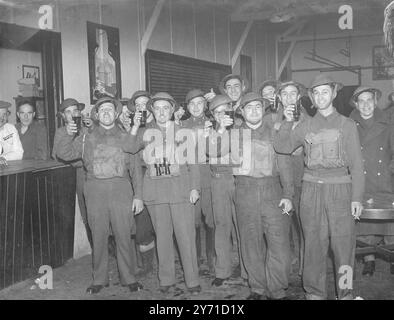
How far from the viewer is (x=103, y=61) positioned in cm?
609

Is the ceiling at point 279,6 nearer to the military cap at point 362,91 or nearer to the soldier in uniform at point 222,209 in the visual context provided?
the military cap at point 362,91

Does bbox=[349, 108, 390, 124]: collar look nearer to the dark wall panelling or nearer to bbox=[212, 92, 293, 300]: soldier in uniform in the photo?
bbox=[212, 92, 293, 300]: soldier in uniform

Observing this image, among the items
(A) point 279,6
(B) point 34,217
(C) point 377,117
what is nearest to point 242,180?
(C) point 377,117

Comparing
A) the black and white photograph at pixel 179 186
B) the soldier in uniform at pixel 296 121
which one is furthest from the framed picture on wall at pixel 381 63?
the soldier in uniform at pixel 296 121

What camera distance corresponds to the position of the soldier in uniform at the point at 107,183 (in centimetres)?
424

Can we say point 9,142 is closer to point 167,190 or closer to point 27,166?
point 27,166

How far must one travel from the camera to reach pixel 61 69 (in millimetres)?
5504

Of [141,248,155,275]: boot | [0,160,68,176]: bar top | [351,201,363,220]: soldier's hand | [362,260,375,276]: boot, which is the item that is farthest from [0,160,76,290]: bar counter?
[362,260,375,276]: boot

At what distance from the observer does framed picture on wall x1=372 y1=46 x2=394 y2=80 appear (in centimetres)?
1226

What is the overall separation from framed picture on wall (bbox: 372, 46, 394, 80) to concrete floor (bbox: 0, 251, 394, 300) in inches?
344
